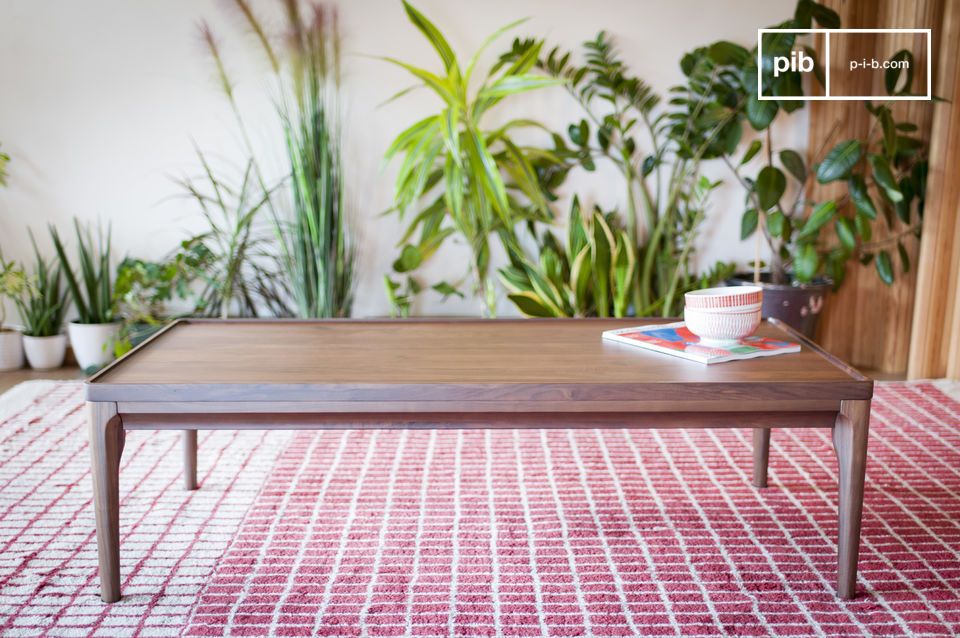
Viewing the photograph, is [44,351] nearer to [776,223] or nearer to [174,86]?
[174,86]

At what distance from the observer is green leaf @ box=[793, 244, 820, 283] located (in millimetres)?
3723

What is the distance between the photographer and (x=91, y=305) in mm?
3939

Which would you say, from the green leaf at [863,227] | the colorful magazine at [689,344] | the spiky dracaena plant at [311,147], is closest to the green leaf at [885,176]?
the green leaf at [863,227]

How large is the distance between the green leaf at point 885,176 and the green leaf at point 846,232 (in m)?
0.20

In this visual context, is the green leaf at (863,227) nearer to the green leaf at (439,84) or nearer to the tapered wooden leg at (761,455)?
the tapered wooden leg at (761,455)

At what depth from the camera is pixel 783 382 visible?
1899 mm

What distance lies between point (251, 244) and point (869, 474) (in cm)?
250

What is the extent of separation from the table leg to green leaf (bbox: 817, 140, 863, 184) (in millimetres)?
2578

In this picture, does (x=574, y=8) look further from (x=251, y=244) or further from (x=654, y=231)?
(x=251, y=244)

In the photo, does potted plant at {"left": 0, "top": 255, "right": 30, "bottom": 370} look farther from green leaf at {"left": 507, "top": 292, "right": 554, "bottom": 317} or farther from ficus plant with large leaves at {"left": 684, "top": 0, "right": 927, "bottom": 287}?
ficus plant with large leaves at {"left": 684, "top": 0, "right": 927, "bottom": 287}

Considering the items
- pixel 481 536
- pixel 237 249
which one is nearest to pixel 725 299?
pixel 481 536

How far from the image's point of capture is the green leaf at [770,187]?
12.3ft

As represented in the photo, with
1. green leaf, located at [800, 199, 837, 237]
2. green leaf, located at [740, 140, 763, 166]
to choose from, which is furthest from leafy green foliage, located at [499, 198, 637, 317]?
green leaf, located at [800, 199, 837, 237]

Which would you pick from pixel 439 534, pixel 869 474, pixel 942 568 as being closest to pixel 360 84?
pixel 439 534
